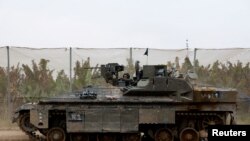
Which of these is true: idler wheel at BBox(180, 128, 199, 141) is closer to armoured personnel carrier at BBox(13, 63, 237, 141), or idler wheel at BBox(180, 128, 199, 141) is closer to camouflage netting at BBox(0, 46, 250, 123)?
armoured personnel carrier at BBox(13, 63, 237, 141)

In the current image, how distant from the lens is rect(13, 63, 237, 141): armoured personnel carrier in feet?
66.1

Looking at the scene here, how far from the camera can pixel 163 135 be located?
20.6 meters

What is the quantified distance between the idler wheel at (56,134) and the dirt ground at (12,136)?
2131 mm

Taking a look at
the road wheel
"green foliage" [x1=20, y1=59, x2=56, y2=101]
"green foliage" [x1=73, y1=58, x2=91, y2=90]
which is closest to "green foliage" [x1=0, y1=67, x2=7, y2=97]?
"green foliage" [x1=20, y1=59, x2=56, y2=101]

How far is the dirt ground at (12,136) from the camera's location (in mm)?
22391

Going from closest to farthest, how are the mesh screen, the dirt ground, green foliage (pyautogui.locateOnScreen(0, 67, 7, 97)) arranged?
the dirt ground
the mesh screen
green foliage (pyautogui.locateOnScreen(0, 67, 7, 97))

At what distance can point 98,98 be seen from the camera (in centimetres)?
2027

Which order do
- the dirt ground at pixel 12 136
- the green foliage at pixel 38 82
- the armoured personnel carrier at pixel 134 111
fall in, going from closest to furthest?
the armoured personnel carrier at pixel 134 111
the dirt ground at pixel 12 136
the green foliage at pixel 38 82

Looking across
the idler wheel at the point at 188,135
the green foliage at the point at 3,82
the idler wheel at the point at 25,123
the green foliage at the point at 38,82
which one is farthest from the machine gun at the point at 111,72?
the green foliage at the point at 3,82

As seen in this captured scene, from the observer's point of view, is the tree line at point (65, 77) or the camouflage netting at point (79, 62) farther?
the tree line at point (65, 77)

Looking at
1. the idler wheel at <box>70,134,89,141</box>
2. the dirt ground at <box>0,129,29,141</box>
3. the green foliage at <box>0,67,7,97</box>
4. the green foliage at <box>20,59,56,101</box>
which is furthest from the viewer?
the green foliage at <box>0,67,7,97</box>

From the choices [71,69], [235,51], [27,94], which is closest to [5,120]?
[27,94]

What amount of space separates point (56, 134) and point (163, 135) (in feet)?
10.8

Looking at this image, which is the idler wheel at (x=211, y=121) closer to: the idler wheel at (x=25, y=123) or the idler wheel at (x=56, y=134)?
the idler wheel at (x=56, y=134)
